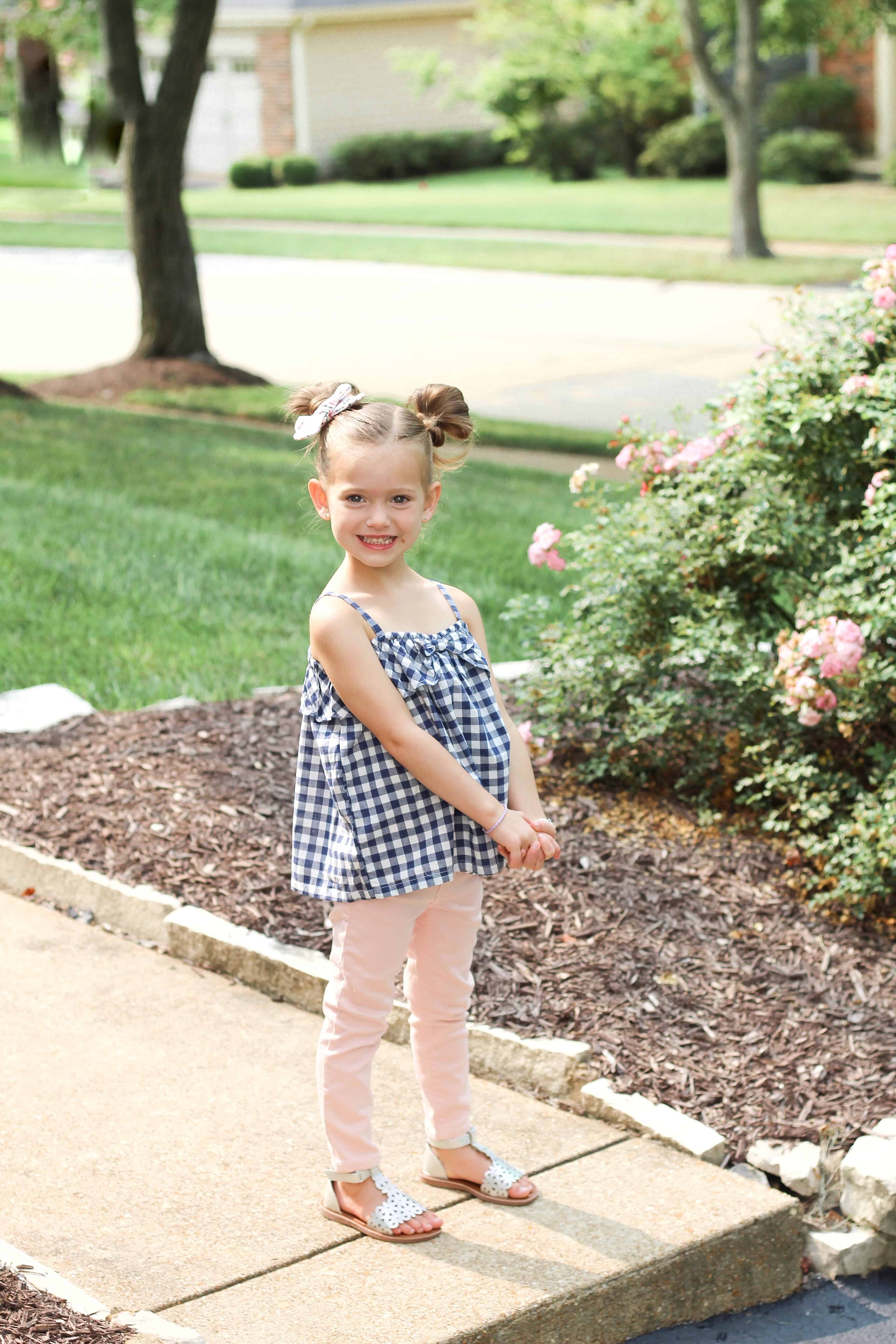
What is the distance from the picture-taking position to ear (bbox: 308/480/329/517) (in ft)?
9.37

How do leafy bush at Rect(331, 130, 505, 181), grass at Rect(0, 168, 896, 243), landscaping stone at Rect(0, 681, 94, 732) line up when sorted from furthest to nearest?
leafy bush at Rect(331, 130, 505, 181) → grass at Rect(0, 168, 896, 243) → landscaping stone at Rect(0, 681, 94, 732)

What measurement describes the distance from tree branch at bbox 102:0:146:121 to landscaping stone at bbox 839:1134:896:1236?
1068cm

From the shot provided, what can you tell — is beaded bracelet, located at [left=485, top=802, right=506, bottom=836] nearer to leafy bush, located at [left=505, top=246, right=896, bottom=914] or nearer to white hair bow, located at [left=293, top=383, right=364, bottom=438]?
white hair bow, located at [left=293, top=383, right=364, bottom=438]

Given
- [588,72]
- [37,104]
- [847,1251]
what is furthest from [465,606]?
[588,72]

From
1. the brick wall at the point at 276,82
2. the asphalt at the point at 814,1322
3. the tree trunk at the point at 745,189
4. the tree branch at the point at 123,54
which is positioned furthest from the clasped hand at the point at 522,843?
the brick wall at the point at 276,82

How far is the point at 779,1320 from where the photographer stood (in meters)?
3.01

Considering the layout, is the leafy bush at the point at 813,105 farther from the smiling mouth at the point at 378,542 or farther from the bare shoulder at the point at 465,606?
the smiling mouth at the point at 378,542

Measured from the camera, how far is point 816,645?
4.11 meters

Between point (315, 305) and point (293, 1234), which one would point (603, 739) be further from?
point (315, 305)

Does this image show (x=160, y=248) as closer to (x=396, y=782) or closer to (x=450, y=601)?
(x=450, y=601)

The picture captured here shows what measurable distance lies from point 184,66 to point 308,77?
27.7m

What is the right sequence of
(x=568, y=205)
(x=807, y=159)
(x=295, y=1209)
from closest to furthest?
(x=295, y=1209) → (x=568, y=205) → (x=807, y=159)

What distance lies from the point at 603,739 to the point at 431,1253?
2.31 metres

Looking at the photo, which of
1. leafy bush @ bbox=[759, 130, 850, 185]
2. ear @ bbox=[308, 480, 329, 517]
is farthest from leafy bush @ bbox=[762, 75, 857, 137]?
ear @ bbox=[308, 480, 329, 517]
